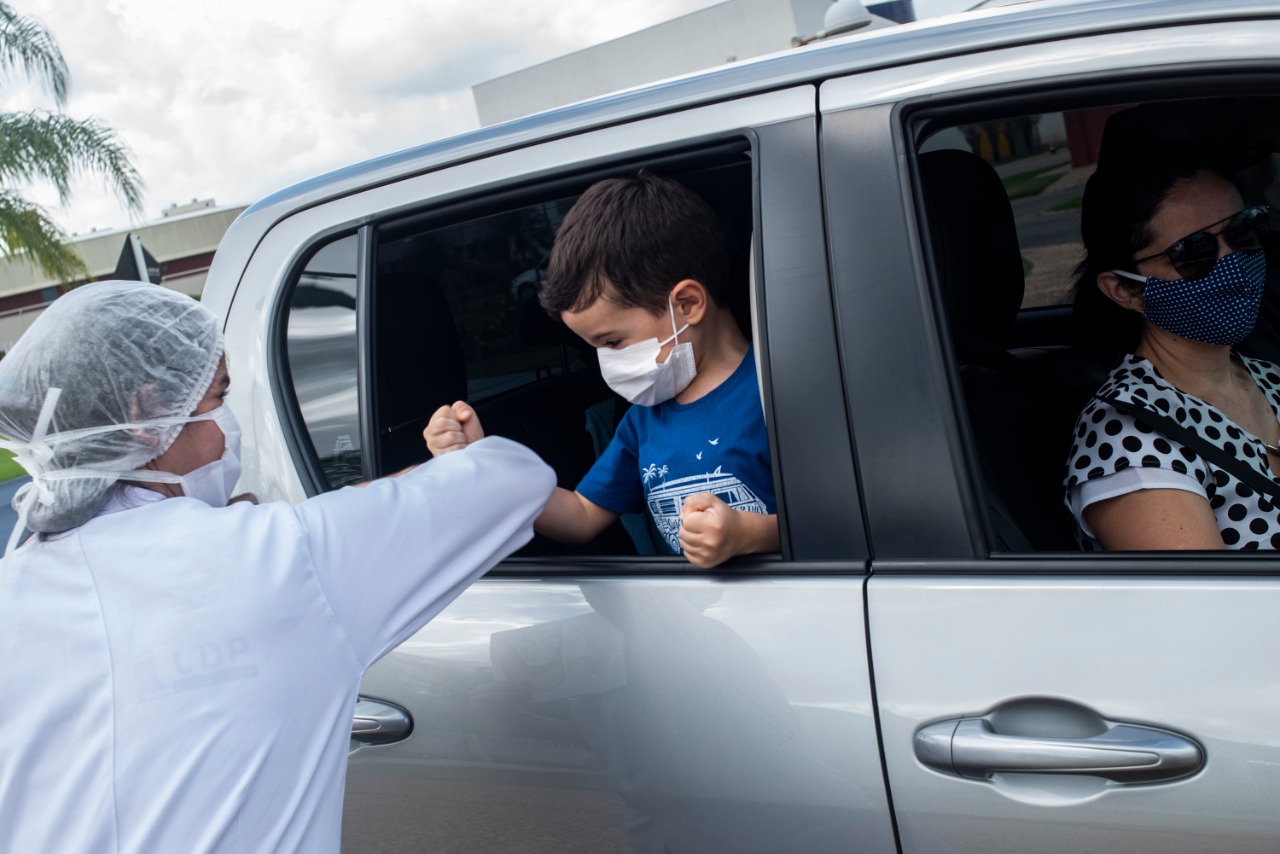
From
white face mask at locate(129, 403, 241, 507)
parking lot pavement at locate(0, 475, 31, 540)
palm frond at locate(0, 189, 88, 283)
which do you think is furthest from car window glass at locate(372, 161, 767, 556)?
palm frond at locate(0, 189, 88, 283)

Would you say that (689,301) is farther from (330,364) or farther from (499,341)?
(499,341)

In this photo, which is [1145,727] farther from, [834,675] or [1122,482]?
[1122,482]

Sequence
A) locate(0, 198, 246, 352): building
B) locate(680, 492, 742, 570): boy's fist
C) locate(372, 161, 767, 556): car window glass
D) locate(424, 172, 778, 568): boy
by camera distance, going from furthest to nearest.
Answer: locate(0, 198, 246, 352): building < locate(372, 161, 767, 556): car window glass < locate(424, 172, 778, 568): boy < locate(680, 492, 742, 570): boy's fist

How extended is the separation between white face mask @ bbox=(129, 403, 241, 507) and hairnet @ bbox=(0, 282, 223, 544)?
0.11 feet

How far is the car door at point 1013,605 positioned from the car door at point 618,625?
0.17 feet

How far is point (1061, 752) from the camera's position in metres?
1.21

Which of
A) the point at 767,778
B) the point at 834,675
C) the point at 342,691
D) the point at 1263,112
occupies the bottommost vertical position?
the point at 767,778

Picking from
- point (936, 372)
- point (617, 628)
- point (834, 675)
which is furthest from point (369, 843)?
point (936, 372)

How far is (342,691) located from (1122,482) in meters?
1.18

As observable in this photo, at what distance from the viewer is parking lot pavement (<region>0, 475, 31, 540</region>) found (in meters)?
9.93

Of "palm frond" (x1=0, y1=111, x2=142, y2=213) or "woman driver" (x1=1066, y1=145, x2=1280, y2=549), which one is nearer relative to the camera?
"woman driver" (x1=1066, y1=145, x2=1280, y2=549)

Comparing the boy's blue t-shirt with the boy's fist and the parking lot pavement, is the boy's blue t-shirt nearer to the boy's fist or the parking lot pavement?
the boy's fist

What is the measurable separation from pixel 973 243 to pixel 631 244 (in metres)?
0.72

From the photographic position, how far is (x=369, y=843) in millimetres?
1776
